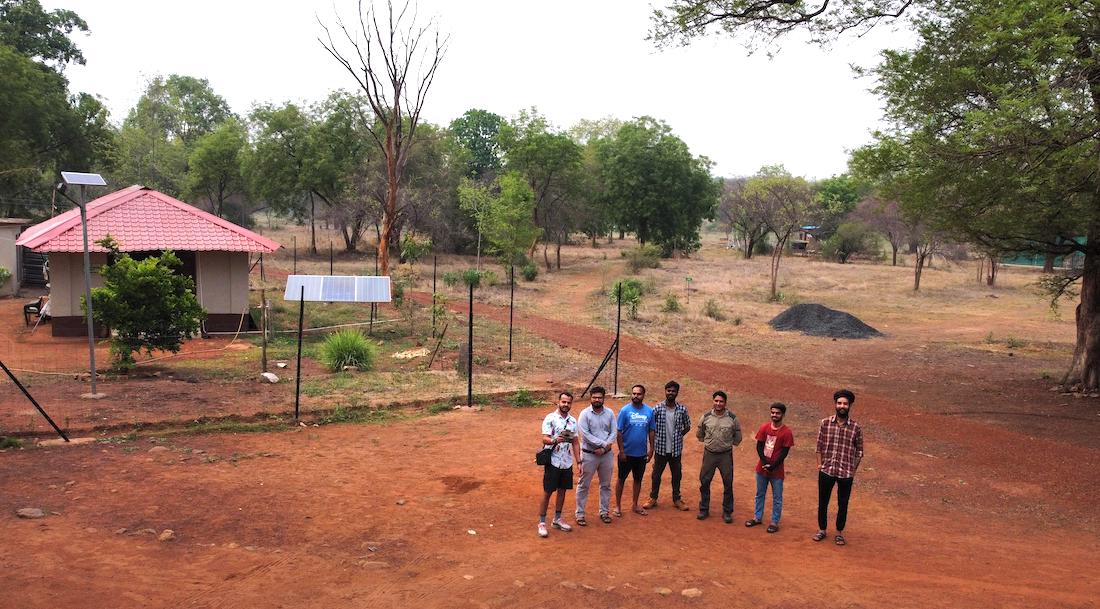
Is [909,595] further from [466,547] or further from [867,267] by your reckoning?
[867,267]

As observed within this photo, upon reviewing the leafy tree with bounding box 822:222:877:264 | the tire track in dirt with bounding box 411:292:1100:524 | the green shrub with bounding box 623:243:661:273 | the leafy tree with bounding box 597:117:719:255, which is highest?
the leafy tree with bounding box 597:117:719:255

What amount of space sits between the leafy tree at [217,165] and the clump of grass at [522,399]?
3829 centimetres

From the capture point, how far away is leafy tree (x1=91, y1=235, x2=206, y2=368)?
14.5 metres

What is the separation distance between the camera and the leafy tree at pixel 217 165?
154ft

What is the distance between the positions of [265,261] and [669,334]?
27262mm

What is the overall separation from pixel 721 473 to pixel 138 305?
1249 centimetres

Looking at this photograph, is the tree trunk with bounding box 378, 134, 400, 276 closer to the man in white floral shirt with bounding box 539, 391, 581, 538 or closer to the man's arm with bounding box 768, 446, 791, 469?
the man in white floral shirt with bounding box 539, 391, 581, 538

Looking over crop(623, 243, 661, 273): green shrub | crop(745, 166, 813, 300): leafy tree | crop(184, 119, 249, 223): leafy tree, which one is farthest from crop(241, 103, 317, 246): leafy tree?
crop(745, 166, 813, 300): leafy tree

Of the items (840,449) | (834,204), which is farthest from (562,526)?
(834,204)

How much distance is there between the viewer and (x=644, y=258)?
43.9 meters

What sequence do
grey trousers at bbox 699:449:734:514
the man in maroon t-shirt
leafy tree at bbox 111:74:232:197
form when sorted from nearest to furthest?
the man in maroon t-shirt, grey trousers at bbox 699:449:734:514, leafy tree at bbox 111:74:232:197

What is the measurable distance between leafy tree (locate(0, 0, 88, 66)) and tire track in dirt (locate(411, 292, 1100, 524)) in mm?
37724

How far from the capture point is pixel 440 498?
8578 millimetres

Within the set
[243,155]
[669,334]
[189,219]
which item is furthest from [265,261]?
[669,334]
